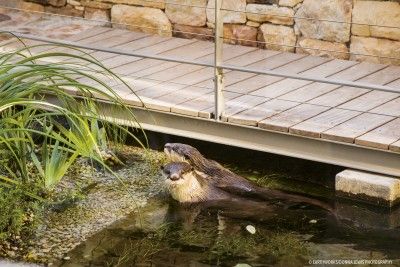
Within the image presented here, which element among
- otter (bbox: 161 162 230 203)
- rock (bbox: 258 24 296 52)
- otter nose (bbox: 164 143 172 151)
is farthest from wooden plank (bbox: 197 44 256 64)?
otter (bbox: 161 162 230 203)

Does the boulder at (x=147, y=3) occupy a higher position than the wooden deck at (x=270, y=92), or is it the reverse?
the boulder at (x=147, y=3)

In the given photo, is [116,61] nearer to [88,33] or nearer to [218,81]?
[88,33]

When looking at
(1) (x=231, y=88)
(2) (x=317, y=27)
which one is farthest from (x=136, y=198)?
(2) (x=317, y=27)

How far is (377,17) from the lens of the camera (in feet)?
24.7

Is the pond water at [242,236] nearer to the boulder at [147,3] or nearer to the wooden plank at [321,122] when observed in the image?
the wooden plank at [321,122]

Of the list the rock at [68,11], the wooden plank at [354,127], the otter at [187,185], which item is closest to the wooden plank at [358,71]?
the wooden plank at [354,127]

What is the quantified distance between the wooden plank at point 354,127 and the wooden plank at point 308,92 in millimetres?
472

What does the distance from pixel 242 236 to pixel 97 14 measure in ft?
11.5

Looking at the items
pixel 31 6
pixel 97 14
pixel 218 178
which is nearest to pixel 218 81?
pixel 218 178

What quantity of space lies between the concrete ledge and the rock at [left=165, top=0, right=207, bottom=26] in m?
2.46

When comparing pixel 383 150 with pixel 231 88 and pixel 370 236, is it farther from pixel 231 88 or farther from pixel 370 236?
pixel 231 88

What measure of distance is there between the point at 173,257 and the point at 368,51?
280 centimetres

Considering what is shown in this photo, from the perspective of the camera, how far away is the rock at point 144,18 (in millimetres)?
8430

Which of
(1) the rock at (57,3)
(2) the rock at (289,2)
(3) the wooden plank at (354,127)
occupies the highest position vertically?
(2) the rock at (289,2)
